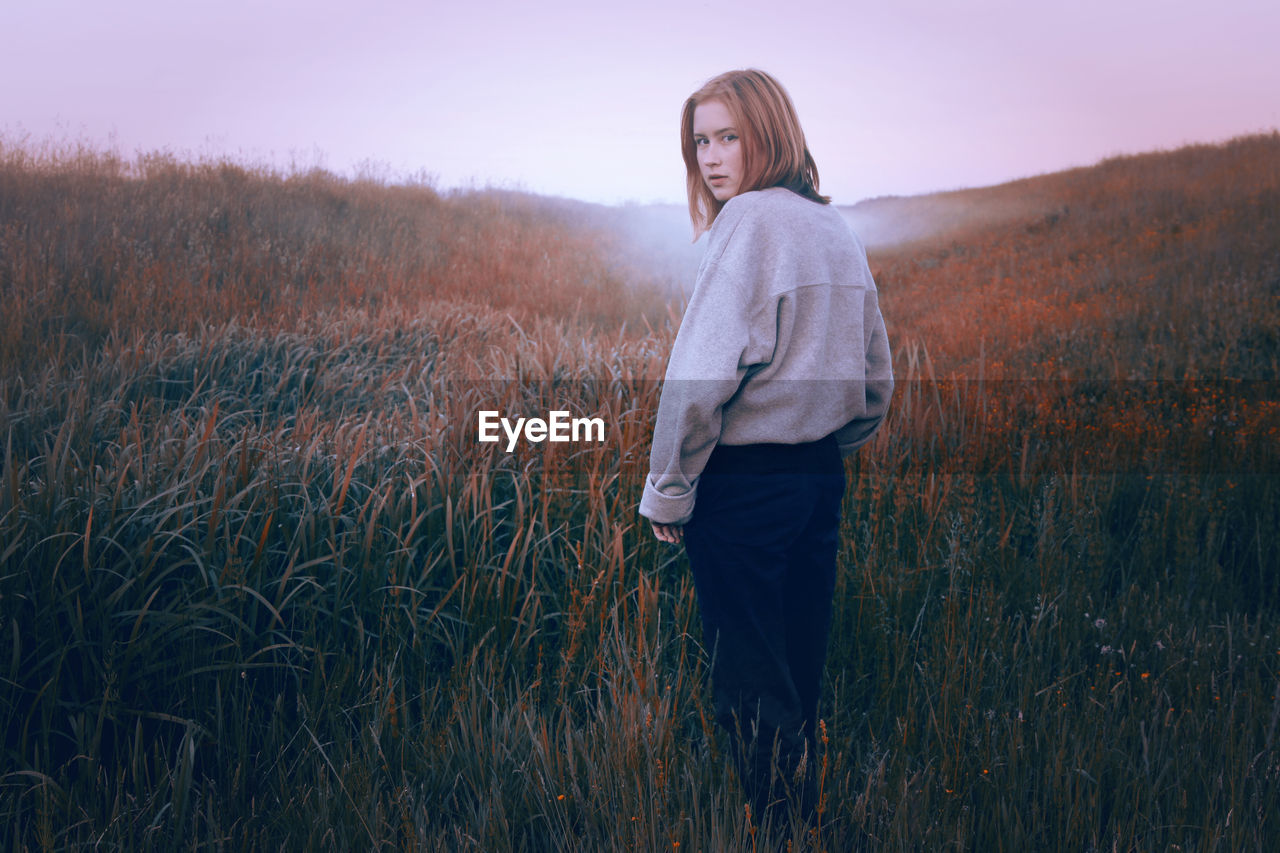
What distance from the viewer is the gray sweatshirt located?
5.34 feet

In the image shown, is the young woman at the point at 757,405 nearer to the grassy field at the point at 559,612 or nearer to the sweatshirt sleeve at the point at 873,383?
the sweatshirt sleeve at the point at 873,383

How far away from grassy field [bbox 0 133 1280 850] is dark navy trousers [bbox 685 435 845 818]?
130mm

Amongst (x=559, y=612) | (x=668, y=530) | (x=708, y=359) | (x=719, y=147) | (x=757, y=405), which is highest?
(x=719, y=147)

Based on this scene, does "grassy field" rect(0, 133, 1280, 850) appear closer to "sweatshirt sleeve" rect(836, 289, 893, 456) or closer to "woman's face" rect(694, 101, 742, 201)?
"sweatshirt sleeve" rect(836, 289, 893, 456)

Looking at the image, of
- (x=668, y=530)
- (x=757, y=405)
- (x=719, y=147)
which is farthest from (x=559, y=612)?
(x=719, y=147)

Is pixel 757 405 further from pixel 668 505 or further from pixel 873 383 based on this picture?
pixel 873 383

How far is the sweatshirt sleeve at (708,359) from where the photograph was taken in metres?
1.61

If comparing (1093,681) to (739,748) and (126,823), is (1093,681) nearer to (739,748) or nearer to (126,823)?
(739,748)

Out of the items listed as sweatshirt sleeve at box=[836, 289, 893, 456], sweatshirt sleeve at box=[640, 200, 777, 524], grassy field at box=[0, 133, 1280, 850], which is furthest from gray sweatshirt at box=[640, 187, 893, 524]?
grassy field at box=[0, 133, 1280, 850]

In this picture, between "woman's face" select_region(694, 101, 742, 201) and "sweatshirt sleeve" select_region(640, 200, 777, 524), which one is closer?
"sweatshirt sleeve" select_region(640, 200, 777, 524)

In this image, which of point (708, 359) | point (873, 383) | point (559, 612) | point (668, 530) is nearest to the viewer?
point (708, 359)

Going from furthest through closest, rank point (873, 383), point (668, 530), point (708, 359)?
point (873, 383), point (668, 530), point (708, 359)

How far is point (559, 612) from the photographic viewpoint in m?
2.70

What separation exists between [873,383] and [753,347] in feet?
1.78
